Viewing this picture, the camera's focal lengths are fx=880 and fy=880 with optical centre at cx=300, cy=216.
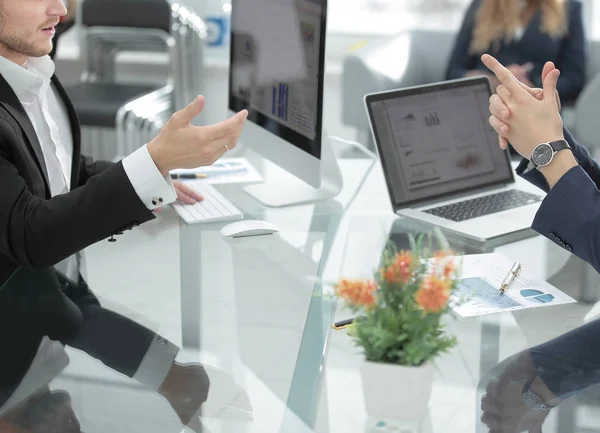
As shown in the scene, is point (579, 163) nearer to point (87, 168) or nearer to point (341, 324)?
point (341, 324)

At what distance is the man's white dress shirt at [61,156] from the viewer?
132cm

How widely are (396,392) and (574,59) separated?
Answer: 10.6ft

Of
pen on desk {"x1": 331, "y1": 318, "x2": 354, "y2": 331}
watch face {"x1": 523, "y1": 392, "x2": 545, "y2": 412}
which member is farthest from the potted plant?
pen on desk {"x1": 331, "y1": 318, "x2": 354, "y2": 331}

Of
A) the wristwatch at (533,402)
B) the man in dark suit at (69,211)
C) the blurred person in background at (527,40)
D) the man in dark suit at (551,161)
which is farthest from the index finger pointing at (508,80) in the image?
the blurred person in background at (527,40)

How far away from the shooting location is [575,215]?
1485 mm

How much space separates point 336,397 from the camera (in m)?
1.16

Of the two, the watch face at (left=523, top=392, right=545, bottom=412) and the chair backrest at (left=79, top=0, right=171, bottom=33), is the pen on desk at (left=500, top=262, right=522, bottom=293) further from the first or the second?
the chair backrest at (left=79, top=0, right=171, bottom=33)

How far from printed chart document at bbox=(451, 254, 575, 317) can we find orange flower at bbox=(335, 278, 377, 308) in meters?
0.41

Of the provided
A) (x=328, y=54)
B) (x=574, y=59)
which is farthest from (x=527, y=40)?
(x=328, y=54)

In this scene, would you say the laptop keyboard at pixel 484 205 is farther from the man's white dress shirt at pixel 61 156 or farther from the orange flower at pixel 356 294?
the orange flower at pixel 356 294

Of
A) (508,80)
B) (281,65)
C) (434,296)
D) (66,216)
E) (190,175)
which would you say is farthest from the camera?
(190,175)

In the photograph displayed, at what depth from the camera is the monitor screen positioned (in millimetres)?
1879

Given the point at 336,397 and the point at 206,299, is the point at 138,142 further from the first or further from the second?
the point at 336,397

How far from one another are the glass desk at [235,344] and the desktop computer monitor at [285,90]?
22 cm
